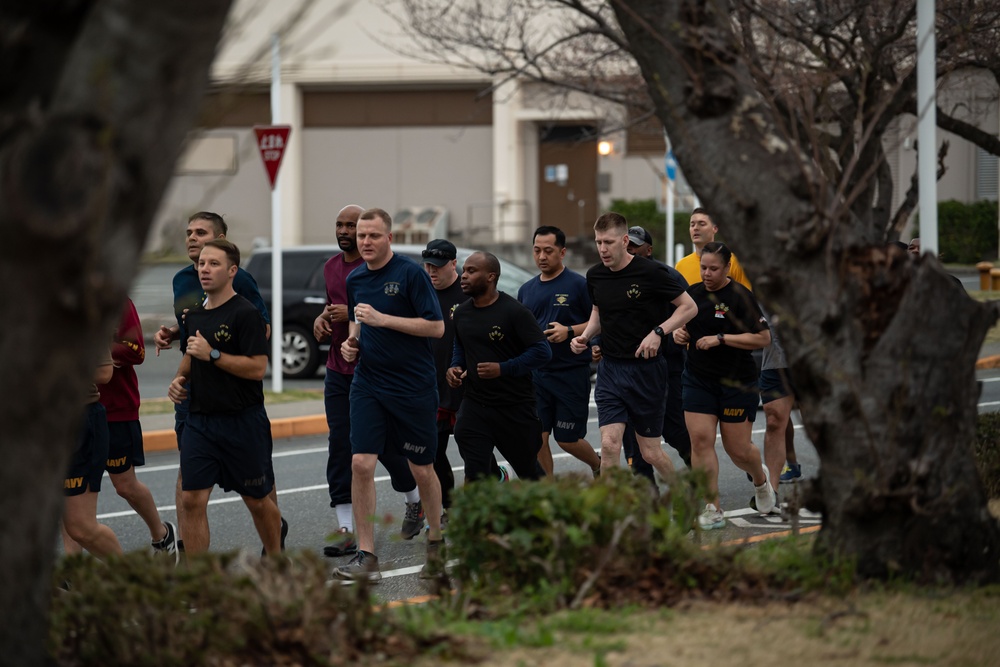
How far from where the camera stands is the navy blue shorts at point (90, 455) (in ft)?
24.5

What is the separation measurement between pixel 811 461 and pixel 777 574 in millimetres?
6804

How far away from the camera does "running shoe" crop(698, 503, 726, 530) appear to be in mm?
9172

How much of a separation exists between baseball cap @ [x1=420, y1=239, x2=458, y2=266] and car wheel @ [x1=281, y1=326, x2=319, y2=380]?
32.6 ft

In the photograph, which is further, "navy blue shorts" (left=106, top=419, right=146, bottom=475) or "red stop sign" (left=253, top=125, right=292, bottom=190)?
"red stop sign" (left=253, top=125, right=292, bottom=190)

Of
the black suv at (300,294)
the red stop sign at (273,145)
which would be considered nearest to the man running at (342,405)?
the red stop sign at (273,145)

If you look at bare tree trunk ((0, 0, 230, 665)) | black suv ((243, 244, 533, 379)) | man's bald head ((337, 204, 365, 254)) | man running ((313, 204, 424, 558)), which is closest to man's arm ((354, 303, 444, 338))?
man running ((313, 204, 424, 558))

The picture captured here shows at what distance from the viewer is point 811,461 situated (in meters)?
12.2

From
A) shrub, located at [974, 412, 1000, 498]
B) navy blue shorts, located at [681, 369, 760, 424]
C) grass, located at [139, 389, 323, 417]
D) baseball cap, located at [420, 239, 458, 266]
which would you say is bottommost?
grass, located at [139, 389, 323, 417]

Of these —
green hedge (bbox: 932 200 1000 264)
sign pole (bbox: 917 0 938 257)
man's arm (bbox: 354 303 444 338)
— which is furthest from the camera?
green hedge (bbox: 932 200 1000 264)

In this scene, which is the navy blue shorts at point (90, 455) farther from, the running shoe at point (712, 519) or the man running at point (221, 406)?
the running shoe at point (712, 519)

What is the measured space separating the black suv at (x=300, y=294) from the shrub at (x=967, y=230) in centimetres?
2063

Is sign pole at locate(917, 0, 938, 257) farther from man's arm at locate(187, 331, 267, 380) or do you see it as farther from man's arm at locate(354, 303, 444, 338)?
man's arm at locate(187, 331, 267, 380)

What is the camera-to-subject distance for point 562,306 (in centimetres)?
1013

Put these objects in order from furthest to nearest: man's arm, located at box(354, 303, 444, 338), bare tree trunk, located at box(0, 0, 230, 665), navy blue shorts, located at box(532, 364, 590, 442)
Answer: navy blue shorts, located at box(532, 364, 590, 442), man's arm, located at box(354, 303, 444, 338), bare tree trunk, located at box(0, 0, 230, 665)
